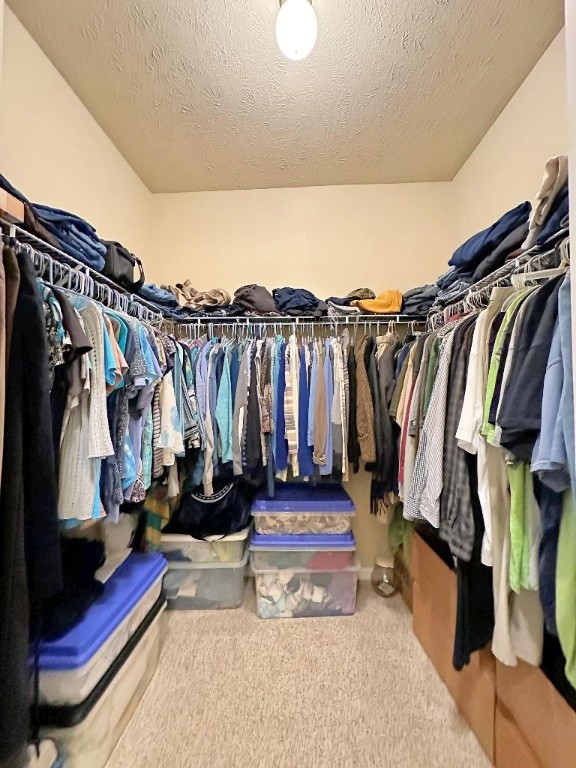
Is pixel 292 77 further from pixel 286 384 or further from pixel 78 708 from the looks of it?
pixel 78 708

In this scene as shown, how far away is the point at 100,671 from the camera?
111 cm

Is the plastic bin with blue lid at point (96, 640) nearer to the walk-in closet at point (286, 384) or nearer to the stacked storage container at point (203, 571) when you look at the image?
the walk-in closet at point (286, 384)

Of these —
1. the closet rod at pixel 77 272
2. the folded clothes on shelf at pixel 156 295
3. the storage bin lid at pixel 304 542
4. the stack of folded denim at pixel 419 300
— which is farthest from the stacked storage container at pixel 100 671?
the stack of folded denim at pixel 419 300

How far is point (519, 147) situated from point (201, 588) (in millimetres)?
2853

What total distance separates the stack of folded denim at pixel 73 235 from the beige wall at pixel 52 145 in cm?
37

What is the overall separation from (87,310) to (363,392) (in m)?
1.38

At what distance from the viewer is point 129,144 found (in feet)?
6.34

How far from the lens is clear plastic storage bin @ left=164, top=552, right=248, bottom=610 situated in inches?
75.7

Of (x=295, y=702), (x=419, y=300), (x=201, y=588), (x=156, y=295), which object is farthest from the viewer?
(x=419, y=300)

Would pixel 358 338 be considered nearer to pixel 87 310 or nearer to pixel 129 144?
pixel 87 310

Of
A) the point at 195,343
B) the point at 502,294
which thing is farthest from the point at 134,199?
the point at 502,294

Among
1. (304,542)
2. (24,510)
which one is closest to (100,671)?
(24,510)

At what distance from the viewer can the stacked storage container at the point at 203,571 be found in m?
1.89

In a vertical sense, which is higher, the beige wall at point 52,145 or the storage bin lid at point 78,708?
the beige wall at point 52,145
